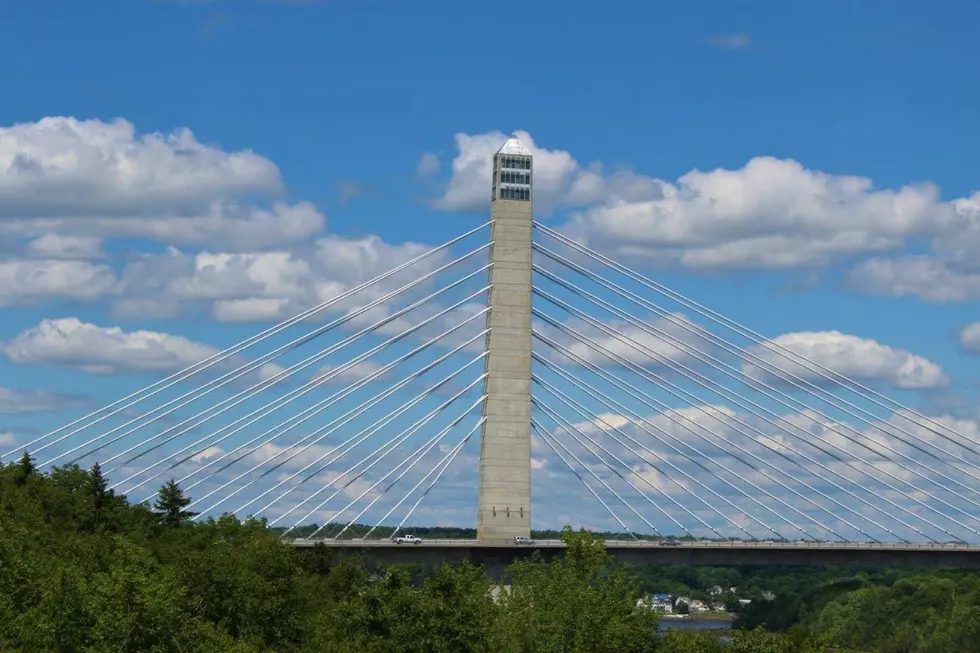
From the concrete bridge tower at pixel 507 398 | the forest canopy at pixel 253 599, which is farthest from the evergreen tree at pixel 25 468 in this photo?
the concrete bridge tower at pixel 507 398

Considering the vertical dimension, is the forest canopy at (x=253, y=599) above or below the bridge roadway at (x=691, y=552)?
Answer: below

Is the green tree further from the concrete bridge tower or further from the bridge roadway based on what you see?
the bridge roadway

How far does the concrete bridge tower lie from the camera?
357ft

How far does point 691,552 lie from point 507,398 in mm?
18786

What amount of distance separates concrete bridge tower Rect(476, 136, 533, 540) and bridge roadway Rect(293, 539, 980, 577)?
200cm

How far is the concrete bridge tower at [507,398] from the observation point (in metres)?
109

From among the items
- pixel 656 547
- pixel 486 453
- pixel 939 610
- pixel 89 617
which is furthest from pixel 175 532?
pixel 939 610

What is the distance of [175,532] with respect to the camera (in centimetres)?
10800

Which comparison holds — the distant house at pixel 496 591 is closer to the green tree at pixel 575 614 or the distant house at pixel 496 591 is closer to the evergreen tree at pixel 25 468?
the green tree at pixel 575 614

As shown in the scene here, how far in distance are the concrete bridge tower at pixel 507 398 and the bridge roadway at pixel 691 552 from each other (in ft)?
6.58

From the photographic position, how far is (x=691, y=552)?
11962cm

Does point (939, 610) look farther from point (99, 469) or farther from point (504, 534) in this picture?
point (99, 469)

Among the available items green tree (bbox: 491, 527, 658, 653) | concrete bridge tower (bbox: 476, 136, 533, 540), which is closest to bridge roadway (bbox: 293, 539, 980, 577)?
concrete bridge tower (bbox: 476, 136, 533, 540)

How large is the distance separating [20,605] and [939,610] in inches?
4051
